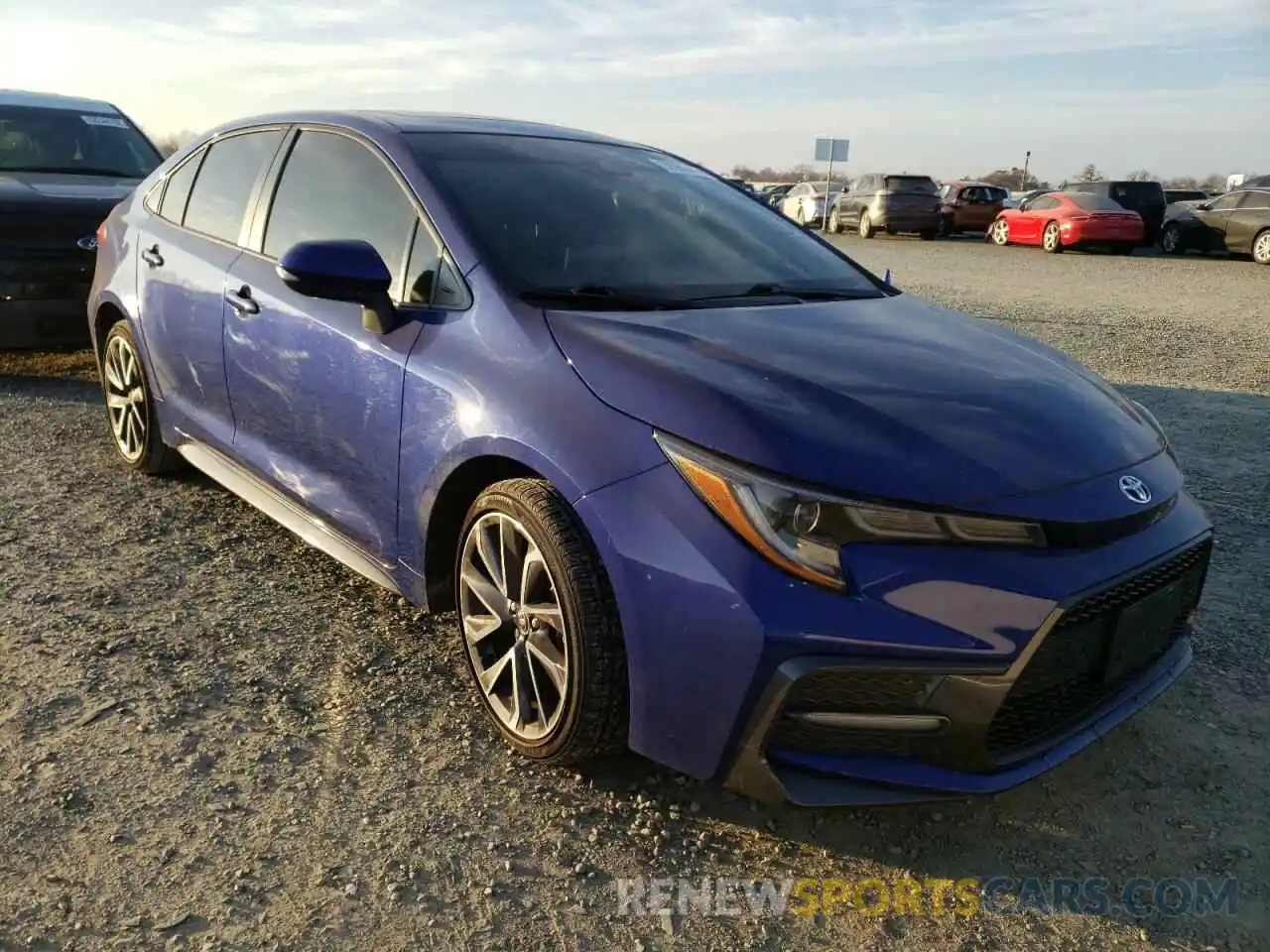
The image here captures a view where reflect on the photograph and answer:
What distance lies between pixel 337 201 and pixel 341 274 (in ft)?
2.21

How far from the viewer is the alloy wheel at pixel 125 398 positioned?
14.5 feet

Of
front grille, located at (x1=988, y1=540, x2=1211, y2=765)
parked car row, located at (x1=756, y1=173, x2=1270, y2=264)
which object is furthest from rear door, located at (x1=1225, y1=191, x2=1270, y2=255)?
front grille, located at (x1=988, y1=540, x2=1211, y2=765)

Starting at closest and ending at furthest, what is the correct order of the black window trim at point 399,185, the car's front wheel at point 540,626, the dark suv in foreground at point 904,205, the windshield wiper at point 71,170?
the car's front wheel at point 540,626 → the black window trim at point 399,185 → the windshield wiper at point 71,170 → the dark suv in foreground at point 904,205

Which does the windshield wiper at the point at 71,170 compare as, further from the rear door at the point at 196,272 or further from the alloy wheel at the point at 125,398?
the rear door at the point at 196,272

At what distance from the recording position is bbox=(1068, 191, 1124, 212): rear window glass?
787 inches

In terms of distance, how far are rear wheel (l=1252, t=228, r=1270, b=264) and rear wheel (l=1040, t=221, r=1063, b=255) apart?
11.1ft

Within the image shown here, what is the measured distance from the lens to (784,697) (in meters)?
2.02

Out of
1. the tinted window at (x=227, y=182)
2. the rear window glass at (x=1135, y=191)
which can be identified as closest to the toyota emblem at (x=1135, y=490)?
the tinted window at (x=227, y=182)

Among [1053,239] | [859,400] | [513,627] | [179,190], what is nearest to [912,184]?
[1053,239]

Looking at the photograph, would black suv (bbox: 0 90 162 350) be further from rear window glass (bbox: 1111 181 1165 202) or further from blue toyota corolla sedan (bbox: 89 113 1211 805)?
rear window glass (bbox: 1111 181 1165 202)

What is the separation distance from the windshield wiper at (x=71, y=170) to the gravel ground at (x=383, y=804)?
3.85m

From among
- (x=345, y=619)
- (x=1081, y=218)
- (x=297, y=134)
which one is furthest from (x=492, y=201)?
(x=1081, y=218)

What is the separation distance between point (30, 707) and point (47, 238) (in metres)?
4.07

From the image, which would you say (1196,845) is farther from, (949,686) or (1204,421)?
(1204,421)
